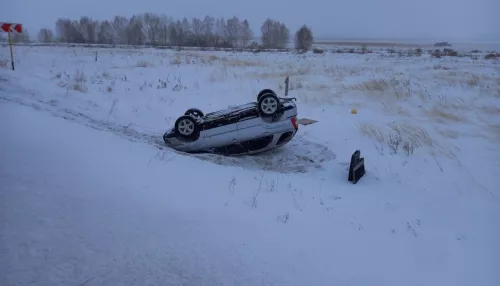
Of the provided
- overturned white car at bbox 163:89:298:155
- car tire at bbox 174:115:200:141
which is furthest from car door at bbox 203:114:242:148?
car tire at bbox 174:115:200:141

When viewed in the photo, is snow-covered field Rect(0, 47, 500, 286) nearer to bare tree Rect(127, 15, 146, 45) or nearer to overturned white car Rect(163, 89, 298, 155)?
overturned white car Rect(163, 89, 298, 155)

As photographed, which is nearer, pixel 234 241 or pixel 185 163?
pixel 234 241

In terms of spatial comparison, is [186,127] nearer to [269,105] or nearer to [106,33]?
[269,105]

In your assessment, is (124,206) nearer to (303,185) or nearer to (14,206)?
(14,206)

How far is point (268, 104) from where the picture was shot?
7.10m

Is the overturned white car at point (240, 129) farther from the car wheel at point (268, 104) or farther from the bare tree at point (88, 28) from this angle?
the bare tree at point (88, 28)

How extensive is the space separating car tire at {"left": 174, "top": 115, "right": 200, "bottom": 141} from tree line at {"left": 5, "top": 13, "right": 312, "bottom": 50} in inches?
2421

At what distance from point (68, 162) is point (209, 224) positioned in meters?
1.98

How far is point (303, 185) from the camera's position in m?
5.66

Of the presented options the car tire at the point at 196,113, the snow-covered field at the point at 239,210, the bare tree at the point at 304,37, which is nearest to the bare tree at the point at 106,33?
the bare tree at the point at 304,37

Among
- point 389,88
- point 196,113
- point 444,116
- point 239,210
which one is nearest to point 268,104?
point 196,113

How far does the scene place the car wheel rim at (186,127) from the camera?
23.9 feet

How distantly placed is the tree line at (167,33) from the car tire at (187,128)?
61481mm

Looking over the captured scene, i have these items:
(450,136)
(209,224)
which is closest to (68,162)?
(209,224)
